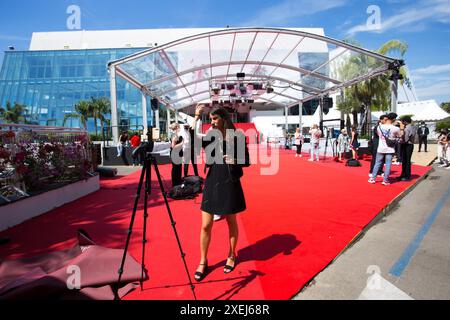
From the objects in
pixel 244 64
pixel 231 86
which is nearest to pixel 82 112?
pixel 231 86

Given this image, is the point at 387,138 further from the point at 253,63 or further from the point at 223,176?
the point at 253,63

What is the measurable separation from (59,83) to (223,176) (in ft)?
201

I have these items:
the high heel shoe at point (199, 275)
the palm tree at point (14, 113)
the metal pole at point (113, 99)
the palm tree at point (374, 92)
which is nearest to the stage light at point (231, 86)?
the metal pole at point (113, 99)

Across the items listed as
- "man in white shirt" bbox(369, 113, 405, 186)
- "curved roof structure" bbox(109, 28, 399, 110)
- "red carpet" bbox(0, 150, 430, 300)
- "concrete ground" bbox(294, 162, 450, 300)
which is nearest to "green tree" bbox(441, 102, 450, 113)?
"curved roof structure" bbox(109, 28, 399, 110)

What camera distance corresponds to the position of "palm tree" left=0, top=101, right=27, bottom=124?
49.1 metres

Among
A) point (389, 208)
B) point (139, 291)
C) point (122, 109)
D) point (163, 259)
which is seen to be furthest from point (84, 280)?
point (122, 109)

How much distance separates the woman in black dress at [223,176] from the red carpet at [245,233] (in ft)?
1.12

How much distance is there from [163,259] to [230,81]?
1808 centimetres

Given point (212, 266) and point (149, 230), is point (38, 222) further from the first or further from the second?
point (212, 266)

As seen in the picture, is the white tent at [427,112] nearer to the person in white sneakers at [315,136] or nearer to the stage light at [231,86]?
the person in white sneakers at [315,136]

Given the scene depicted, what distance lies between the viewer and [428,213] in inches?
207

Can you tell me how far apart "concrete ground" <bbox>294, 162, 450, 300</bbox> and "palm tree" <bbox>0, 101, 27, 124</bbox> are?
2321 inches

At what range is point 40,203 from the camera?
5598 millimetres

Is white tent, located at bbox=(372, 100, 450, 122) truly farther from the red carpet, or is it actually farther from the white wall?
the white wall
